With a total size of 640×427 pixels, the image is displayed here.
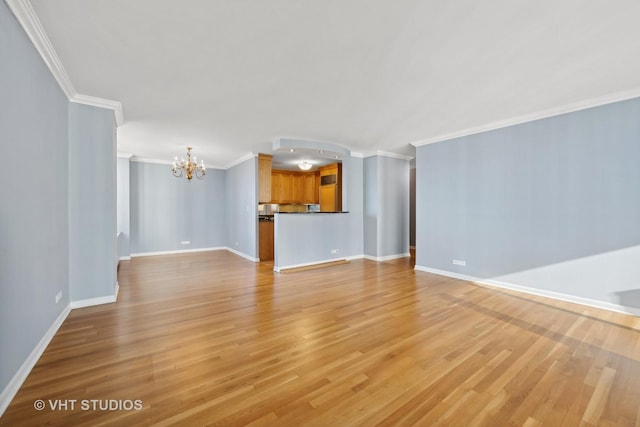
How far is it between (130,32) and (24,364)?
8.57ft

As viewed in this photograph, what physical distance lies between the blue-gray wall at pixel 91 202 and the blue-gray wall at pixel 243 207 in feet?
10.1

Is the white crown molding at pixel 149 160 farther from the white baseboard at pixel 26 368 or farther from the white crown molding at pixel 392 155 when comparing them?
the white crown molding at pixel 392 155

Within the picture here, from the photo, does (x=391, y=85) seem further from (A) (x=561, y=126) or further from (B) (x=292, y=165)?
(B) (x=292, y=165)

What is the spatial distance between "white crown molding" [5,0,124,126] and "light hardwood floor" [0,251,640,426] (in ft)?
8.35

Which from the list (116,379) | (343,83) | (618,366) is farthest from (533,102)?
(116,379)

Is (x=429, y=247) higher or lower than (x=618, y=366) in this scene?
higher

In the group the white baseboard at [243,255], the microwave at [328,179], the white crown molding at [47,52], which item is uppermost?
the white crown molding at [47,52]

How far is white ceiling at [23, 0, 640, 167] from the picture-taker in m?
1.91

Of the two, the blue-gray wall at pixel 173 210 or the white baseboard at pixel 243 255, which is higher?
the blue-gray wall at pixel 173 210

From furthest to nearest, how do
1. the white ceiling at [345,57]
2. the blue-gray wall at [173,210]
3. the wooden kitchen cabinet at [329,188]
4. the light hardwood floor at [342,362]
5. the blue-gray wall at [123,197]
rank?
the wooden kitchen cabinet at [329,188]
the blue-gray wall at [173,210]
the blue-gray wall at [123,197]
the white ceiling at [345,57]
the light hardwood floor at [342,362]

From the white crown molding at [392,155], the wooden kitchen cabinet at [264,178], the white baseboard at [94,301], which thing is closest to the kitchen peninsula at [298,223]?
the wooden kitchen cabinet at [264,178]

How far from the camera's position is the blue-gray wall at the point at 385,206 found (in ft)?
21.0

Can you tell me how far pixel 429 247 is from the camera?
518 cm

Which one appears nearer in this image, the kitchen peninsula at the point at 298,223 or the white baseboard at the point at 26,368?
the white baseboard at the point at 26,368
